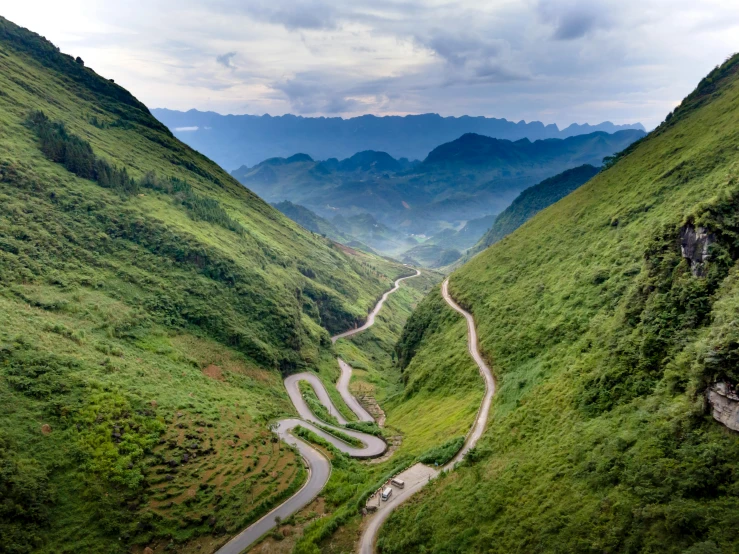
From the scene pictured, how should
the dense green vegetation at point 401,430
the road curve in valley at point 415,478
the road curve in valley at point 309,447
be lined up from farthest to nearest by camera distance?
the road curve in valley at point 309,447 → the dense green vegetation at point 401,430 → the road curve in valley at point 415,478

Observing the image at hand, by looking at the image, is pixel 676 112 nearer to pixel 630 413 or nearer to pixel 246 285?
pixel 630 413

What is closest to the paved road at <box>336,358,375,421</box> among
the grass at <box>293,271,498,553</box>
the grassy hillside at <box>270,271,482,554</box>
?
the grassy hillside at <box>270,271,482,554</box>

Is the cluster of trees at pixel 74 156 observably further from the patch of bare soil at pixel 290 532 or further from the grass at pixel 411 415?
the patch of bare soil at pixel 290 532

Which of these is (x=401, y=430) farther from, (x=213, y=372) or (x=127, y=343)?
(x=127, y=343)

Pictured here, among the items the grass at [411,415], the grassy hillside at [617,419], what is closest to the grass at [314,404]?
the grass at [411,415]

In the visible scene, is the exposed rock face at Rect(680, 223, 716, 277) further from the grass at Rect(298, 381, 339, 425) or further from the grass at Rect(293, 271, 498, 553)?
the grass at Rect(298, 381, 339, 425)

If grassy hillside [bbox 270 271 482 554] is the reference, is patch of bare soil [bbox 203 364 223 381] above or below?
above
